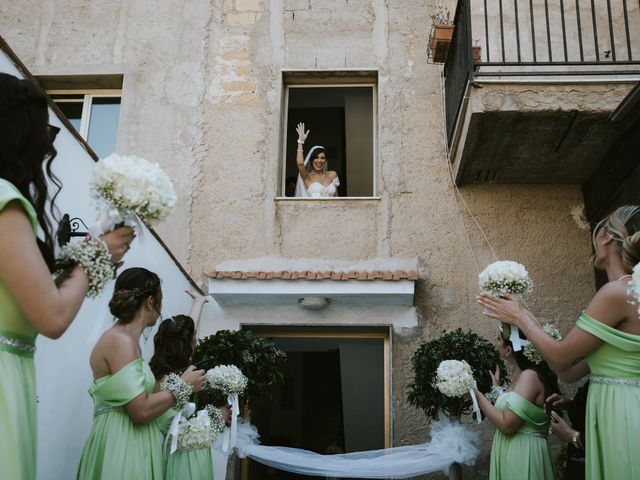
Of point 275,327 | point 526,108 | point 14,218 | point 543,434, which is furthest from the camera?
point 275,327

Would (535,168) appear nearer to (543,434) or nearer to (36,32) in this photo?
(543,434)

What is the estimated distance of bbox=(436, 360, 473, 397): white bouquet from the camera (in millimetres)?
5031

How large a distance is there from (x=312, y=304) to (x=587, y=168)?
128 inches

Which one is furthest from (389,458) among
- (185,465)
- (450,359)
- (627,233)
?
(627,233)

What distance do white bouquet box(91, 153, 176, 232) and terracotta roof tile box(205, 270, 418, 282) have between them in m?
4.13

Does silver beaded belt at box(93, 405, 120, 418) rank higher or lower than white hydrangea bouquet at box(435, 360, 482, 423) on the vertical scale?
lower

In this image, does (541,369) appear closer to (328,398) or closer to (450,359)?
(450,359)

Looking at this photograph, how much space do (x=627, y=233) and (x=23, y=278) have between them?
269cm

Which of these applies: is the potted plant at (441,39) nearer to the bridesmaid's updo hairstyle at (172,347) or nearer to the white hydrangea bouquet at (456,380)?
the white hydrangea bouquet at (456,380)

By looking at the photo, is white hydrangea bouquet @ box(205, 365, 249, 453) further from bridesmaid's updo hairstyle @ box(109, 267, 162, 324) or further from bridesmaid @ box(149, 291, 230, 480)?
bridesmaid's updo hairstyle @ box(109, 267, 162, 324)

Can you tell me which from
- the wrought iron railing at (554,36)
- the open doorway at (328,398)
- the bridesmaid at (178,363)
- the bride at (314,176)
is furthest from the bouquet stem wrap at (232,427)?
the wrought iron railing at (554,36)

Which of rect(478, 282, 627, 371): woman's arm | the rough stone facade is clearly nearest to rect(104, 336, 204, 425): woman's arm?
rect(478, 282, 627, 371): woman's arm

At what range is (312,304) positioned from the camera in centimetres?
700

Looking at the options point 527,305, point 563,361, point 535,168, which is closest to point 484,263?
point 527,305
